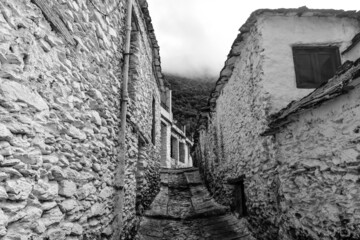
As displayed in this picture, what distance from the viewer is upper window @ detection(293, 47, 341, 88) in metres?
4.83

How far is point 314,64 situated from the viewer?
4.96 metres

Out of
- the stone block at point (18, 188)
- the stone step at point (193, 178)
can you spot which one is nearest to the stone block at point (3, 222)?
the stone block at point (18, 188)

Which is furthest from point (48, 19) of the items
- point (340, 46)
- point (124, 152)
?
point (340, 46)

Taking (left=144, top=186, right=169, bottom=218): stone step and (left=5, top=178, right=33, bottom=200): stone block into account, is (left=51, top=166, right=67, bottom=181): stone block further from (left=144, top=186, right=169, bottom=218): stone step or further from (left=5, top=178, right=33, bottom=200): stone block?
(left=144, top=186, right=169, bottom=218): stone step

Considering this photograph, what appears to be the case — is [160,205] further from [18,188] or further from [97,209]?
[18,188]

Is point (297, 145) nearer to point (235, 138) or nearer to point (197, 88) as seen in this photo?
point (235, 138)

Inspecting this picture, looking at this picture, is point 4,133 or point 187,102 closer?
point 4,133

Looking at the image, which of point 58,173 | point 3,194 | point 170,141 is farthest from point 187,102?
point 3,194

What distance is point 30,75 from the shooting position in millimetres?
2162

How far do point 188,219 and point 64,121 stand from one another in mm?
4999

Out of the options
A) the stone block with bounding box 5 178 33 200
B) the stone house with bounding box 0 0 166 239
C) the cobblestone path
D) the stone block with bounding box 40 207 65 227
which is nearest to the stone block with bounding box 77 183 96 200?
the stone house with bounding box 0 0 166 239

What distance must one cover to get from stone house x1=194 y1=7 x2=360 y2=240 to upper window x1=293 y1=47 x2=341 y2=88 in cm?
2

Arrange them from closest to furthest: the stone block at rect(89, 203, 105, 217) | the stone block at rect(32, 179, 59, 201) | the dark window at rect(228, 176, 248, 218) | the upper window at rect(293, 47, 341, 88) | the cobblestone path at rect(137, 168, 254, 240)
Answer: the stone block at rect(32, 179, 59, 201) → the stone block at rect(89, 203, 105, 217) → the upper window at rect(293, 47, 341, 88) → the cobblestone path at rect(137, 168, 254, 240) → the dark window at rect(228, 176, 248, 218)

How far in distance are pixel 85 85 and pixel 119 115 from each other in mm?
1389
